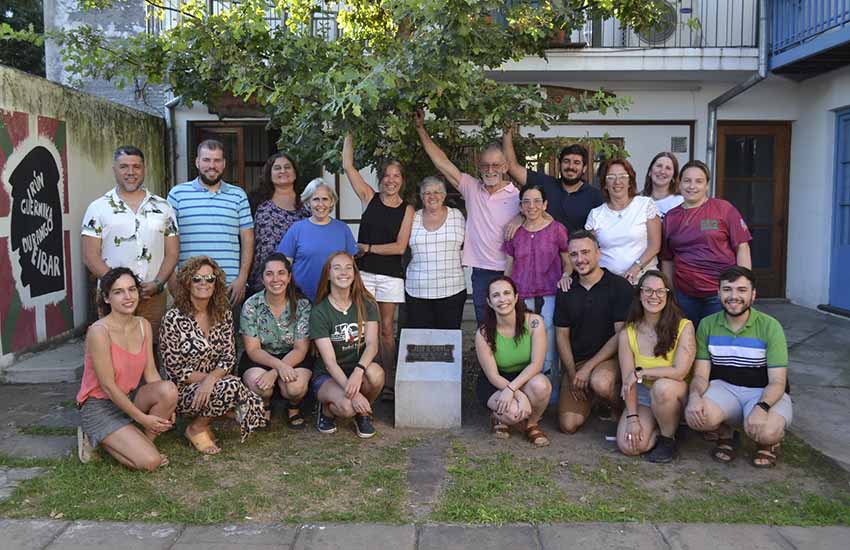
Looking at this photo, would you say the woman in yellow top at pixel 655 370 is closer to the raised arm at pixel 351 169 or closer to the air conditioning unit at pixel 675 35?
the raised arm at pixel 351 169

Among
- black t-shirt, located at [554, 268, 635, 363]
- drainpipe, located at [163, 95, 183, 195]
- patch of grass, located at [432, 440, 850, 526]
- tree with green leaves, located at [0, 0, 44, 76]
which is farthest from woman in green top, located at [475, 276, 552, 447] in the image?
tree with green leaves, located at [0, 0, 44, 76]

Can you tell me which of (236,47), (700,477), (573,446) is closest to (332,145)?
(236,47)

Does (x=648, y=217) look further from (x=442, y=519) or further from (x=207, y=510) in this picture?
(x=207, y=510)

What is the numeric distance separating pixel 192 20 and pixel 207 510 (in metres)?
3.51

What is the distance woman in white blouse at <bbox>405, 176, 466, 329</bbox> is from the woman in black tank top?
0.09 metres

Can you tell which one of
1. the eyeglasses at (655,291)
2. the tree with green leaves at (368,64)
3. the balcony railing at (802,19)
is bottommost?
the eyeglasses at (655,291)

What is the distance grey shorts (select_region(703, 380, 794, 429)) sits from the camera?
14.4 feet

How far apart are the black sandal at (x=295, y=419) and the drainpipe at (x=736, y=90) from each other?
7185mm

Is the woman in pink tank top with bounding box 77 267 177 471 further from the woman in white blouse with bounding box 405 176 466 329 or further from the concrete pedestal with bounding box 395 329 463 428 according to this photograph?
the woman in white blouse with bounding box 405 176 466 329

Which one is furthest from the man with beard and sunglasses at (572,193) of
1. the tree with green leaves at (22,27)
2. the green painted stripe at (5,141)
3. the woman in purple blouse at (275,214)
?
the tree with green leaves at (22,27)

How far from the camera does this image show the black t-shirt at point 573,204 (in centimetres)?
550

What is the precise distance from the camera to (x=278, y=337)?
5.06m

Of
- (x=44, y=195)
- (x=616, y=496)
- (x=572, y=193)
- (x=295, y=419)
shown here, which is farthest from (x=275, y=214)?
(x=616, y=496)

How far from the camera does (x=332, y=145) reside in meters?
5.74
